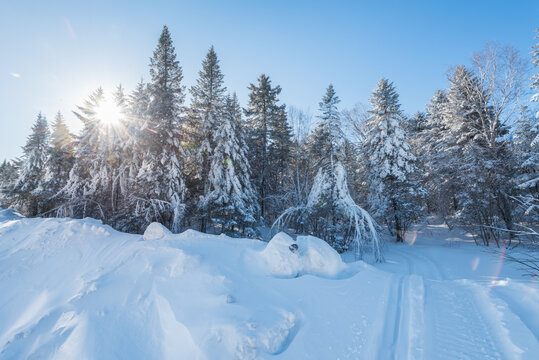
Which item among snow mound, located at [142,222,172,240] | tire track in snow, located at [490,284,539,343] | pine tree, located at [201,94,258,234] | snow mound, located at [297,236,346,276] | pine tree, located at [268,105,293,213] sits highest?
pine tree, located at [268,105,293,213]

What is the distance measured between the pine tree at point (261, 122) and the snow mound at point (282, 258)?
31.6 ft

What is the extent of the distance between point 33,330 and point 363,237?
10021mm

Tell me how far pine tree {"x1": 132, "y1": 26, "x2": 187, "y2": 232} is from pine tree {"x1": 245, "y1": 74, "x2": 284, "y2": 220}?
5.14 meters

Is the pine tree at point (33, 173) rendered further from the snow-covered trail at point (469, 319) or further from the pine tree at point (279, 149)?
the snow-covered trail at point (469, 319)

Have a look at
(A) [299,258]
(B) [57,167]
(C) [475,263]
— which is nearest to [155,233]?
(A) [299,258]

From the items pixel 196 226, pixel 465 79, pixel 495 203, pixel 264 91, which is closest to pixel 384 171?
pixel 495 203

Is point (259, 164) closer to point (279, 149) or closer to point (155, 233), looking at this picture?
point (279, 149)

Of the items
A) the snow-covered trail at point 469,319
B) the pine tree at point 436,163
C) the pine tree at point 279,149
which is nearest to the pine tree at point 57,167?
the pine tree at point 279,149

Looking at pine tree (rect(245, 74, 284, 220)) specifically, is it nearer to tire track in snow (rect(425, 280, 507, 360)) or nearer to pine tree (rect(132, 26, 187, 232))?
pine tree (rect(132, 26, 187, 232))

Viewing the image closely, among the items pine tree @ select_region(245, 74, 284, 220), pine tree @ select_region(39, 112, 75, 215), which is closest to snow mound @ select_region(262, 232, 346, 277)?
pine tree @ select_region(245, 74, 284, 220)

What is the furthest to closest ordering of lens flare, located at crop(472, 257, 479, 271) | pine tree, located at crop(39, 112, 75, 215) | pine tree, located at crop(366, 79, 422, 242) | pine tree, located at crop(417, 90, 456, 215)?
1. pine tree, located at crop(417, 90, 456, 215)
2. pine tree, located at crop(39, 112, 75, 215)
3. pine tree, located at crop(366, 79, 422, 242)
4. lens flare, located at crop(472, 257, 479, 271)

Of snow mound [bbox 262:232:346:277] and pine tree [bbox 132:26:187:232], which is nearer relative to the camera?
snow mound [bbox 262:232:346:277]

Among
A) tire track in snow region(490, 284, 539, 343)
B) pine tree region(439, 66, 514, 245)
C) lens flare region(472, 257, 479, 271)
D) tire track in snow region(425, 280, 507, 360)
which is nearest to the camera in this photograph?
tire track in snow region(425, 280, 507, 360)

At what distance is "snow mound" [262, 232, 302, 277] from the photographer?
4797 millimetres
